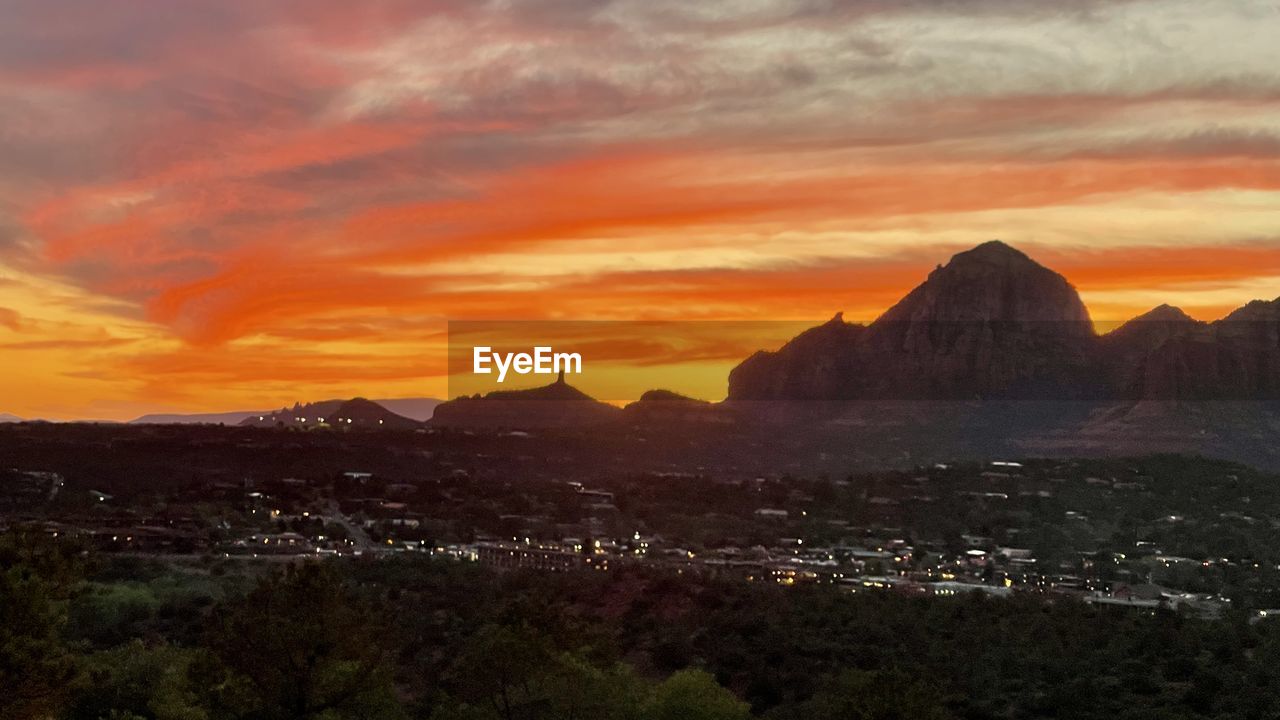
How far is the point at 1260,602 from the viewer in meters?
73.9

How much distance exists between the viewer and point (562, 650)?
1721 inches

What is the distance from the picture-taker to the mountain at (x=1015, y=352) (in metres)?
Answer: 165

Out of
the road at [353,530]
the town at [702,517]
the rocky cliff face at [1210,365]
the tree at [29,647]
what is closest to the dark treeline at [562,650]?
the tree at [29,647]

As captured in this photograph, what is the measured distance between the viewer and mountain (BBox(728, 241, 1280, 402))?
165125 mm

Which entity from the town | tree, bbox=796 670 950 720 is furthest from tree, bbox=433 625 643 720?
the town

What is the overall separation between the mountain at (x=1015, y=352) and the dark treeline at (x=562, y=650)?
99805mm

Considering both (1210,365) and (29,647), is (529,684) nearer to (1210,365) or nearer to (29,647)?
(29,647)

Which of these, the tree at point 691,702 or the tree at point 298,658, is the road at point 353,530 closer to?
the tree at point 691,702

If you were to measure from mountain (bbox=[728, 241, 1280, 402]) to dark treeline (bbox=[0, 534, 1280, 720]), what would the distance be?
9980 cm

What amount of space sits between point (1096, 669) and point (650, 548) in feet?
159

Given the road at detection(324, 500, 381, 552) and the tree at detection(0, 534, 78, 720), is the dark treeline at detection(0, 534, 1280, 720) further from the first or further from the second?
the road at detection(324, 500, 381, 552)

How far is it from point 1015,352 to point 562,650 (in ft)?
473

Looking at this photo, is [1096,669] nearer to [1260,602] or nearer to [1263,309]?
[1260,602]

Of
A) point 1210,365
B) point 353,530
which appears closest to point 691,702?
point 353,530
